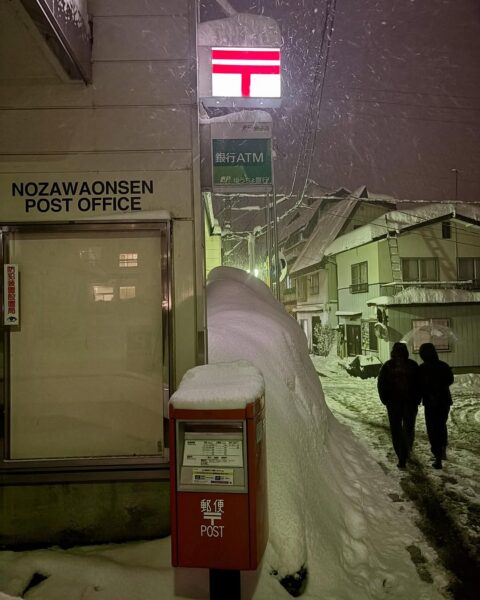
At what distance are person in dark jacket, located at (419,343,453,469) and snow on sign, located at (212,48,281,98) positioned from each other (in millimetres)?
4942

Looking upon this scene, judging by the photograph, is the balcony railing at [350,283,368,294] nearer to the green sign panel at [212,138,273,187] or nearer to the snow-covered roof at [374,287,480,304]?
the snow-covered roof at [374,287,480,304]

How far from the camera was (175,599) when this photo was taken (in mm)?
3365

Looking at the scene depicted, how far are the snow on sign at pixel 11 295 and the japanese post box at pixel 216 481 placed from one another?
219cm

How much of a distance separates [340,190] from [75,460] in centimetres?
3264

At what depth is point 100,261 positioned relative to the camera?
439 centimetres

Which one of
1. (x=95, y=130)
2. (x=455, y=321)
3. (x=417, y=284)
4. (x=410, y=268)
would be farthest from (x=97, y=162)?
(x=410, y=268)

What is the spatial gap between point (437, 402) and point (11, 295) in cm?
629

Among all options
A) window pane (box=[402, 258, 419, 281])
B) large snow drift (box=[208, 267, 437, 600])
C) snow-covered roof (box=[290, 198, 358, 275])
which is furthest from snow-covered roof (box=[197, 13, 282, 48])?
snow-covered roof (box=[290, 198, 358, 275])

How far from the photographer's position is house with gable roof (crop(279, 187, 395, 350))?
31781 millimetres

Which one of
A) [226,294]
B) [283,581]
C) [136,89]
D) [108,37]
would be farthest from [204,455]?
[226,294]

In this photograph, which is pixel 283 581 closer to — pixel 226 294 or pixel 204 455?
pixel 204 455

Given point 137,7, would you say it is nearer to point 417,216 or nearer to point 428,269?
point 417,216

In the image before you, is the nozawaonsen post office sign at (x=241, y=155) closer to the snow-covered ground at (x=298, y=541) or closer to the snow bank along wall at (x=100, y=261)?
the snow bank along wall at (x=100, y=261)

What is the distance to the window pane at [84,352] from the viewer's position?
14.1 ft
